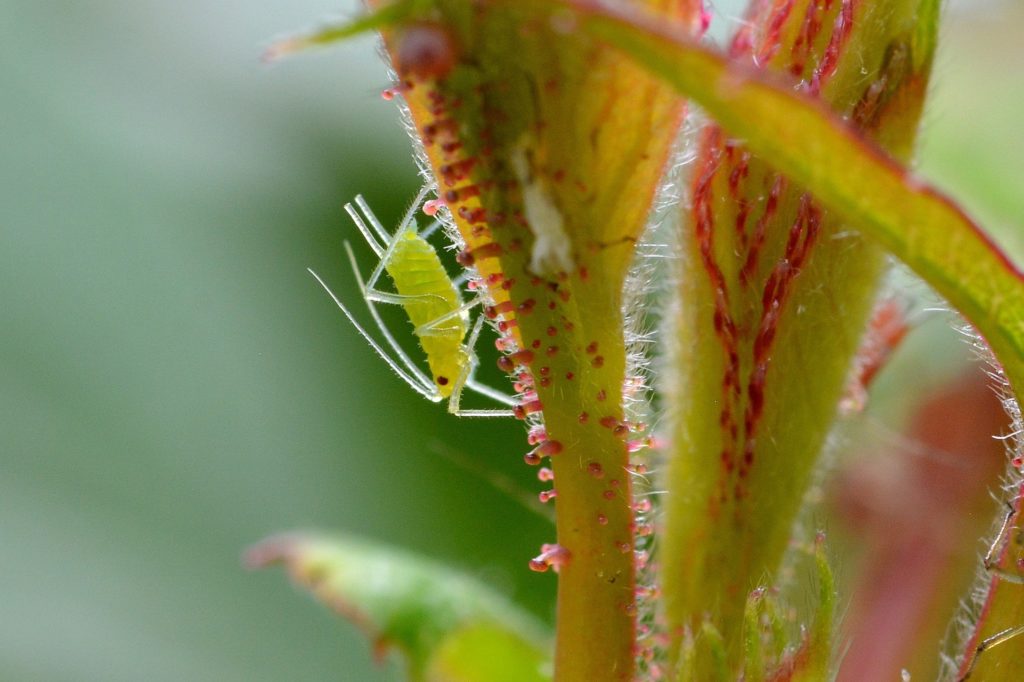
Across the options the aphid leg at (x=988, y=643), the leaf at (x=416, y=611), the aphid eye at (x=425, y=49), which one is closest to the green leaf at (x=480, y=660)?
the leaf at (x=416, y=611)

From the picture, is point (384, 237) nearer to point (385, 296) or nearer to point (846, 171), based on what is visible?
point (385, 296)

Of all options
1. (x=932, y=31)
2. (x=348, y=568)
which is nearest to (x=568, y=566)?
(x=932, y=31)

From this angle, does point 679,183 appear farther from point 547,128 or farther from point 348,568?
point 348,568

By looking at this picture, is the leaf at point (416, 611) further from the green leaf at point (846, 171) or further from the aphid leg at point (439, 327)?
the green leaf at point (846, 171)

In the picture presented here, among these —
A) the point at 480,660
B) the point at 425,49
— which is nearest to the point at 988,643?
the point at 425,49

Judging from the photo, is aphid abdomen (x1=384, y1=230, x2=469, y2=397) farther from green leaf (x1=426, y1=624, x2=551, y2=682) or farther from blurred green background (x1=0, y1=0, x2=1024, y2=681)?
blurred green background (x1=0, y1=0, x2=1024, y2=681)

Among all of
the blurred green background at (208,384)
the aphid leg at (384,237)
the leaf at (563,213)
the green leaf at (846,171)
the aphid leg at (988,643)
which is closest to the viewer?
the green leaf at (846,171)
